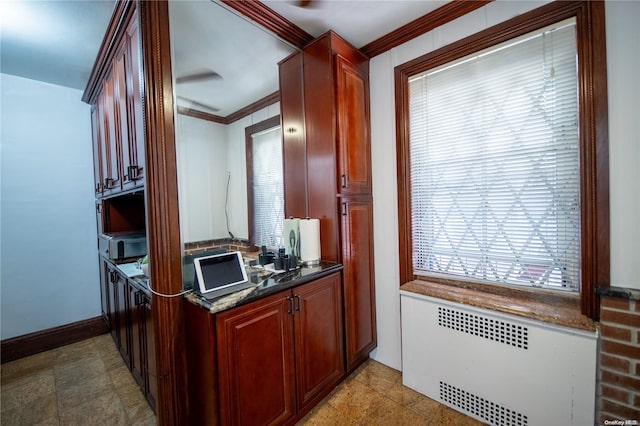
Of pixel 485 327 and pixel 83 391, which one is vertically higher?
pixel 485 327

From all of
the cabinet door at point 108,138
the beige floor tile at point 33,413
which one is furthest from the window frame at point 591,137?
the beige floor tile at point 33,413

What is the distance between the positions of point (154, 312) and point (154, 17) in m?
1.55

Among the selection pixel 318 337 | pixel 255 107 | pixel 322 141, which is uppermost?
pixel 255 107

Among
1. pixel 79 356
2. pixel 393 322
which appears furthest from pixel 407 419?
pixel 79 356

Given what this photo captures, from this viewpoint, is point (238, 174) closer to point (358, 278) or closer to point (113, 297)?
point (358, 278)

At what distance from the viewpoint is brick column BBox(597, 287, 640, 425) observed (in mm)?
1217

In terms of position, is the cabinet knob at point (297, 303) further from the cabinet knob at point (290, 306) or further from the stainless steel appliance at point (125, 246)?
the stainless steel appliance at point (125, 246)

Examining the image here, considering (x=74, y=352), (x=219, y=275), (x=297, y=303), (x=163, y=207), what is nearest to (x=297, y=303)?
(x=297, y=303)

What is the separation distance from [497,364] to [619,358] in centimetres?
54

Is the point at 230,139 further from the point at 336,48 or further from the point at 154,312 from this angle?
the point at 154,312

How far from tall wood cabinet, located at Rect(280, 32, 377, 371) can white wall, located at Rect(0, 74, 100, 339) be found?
100 inches

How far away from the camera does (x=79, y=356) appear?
2441 mm

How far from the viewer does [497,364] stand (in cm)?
154

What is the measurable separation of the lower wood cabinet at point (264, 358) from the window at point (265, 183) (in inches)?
25.0
